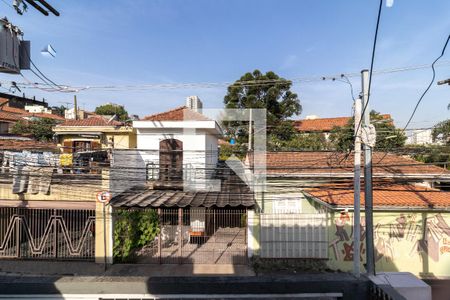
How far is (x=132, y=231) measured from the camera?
10.2 metres

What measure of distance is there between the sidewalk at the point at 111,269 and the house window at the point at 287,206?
2.48 metres

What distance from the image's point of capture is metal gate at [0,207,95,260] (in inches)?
388

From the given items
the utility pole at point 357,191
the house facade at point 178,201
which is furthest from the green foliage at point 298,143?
the utility pole at point 357,191

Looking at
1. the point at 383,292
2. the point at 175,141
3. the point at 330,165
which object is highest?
the point at 175,141

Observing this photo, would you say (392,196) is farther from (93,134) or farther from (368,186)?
(93,134)

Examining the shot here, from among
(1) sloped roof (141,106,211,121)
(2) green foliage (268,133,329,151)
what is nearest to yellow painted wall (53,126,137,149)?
(1) sloped roof (141,106,211,121)

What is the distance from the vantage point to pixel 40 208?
9906mm

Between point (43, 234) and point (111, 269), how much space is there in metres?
3.01

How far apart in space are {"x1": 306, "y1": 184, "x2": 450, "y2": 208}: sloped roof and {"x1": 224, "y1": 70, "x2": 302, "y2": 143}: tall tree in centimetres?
1262

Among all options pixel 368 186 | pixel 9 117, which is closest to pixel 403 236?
pixel 368 186

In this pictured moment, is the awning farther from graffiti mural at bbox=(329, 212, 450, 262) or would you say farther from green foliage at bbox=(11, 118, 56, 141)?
green foliage at bbox=(11, 118, 56, 141)

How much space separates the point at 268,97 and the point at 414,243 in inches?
624

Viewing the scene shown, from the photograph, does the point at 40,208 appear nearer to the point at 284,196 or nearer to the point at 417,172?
the point at 284,196

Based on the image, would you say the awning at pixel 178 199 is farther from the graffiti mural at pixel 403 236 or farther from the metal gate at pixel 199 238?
the graffiti mural at pixel 403 236
